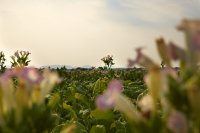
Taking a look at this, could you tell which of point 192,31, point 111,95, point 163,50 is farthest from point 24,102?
point 192,31

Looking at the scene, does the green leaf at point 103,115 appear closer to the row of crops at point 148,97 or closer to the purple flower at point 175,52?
the row of crops at point 148,97

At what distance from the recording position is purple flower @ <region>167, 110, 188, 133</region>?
1.38 metres

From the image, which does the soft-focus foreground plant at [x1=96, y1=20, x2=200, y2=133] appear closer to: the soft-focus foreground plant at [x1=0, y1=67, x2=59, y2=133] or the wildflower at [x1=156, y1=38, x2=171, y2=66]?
the wildflower at [x1=156, y1=38, x2=171, y2=66]

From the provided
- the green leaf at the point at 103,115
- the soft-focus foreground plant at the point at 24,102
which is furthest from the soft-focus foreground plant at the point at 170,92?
the green leaf at the point at 103,115

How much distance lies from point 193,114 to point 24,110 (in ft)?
1.71

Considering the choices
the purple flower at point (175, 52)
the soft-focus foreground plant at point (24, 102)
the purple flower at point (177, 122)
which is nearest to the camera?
the purple flower at point (177, 122)

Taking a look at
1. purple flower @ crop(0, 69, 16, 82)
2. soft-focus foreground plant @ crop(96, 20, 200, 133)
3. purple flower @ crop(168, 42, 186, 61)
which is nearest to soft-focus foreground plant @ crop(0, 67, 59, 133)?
purple flower @ crop(0, 69, 16, 82)

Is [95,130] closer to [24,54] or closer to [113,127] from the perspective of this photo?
[113,127]

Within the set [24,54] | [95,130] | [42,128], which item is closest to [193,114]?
[42,128]

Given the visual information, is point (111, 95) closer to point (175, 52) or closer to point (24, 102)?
point (175, 52)

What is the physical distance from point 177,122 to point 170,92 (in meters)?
0.12

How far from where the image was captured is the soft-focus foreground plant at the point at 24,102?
1.63 metres

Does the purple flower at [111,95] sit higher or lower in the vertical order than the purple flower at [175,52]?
lower

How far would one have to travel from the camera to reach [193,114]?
1.41m
